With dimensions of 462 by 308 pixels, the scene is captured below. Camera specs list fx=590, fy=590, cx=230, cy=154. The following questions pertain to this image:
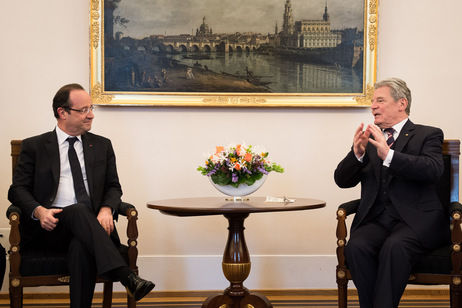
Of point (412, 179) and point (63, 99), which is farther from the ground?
point (63, 99)

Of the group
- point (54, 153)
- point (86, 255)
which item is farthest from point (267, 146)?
point (86, 255)

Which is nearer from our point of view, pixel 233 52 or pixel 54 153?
pixel 54 153

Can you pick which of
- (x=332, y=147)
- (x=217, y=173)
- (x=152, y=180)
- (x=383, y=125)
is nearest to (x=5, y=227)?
(x=152, y=180)

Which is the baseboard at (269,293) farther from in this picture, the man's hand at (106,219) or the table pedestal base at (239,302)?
the man's hand at (106,219)

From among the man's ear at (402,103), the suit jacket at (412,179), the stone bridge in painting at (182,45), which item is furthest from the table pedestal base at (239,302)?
the stone bridge in painting at (182,45)

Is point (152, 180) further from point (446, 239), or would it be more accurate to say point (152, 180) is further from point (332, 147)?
point (446, 239)

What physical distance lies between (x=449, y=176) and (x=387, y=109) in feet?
2.15

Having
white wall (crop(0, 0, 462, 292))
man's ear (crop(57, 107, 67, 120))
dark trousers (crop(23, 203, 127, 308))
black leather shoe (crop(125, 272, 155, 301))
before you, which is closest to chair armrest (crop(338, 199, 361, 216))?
white wall (crop(0, 0, 462, 292))

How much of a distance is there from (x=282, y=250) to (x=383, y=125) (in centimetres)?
174

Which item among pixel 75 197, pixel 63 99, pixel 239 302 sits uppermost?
pixel 63 99

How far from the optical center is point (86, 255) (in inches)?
138

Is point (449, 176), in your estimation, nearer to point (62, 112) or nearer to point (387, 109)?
point (387, 109)

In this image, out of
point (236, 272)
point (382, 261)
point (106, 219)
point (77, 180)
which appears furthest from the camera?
point (236, 272)

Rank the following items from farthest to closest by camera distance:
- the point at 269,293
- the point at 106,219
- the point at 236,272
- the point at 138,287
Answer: the point at 269,293 → the point at 236,272 → the point at 106,219 → the point at 138,287
